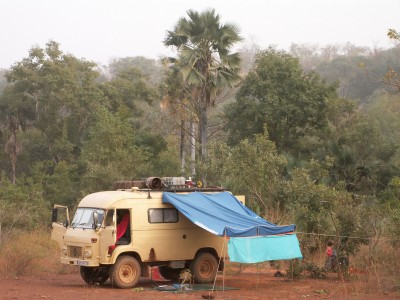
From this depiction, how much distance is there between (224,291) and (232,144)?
71.2ft

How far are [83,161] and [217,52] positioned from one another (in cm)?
916

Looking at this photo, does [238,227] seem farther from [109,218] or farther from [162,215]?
[109,218]

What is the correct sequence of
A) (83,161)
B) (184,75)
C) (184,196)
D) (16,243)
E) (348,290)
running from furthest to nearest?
(83,161), (184,75), (16,243), (184,196), (348,290)

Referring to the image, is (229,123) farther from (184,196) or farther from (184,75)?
(184,196)

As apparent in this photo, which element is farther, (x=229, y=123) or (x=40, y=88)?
(x=40, y=88)

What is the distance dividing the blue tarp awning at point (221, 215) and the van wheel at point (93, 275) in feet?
8.86

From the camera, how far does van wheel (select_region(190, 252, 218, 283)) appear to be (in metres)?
19.1

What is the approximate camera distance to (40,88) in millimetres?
45969

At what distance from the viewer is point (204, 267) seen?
19.3 metres

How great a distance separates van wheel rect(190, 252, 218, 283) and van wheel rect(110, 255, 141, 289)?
5.35 feet

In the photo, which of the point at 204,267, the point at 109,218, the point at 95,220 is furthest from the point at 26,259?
the point at 204,267

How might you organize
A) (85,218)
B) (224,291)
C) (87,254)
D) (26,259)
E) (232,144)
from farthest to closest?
(232,144) → (26,259) → (85,218) → (87,254) → (224,291)

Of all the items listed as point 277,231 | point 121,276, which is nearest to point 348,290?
point 277,231

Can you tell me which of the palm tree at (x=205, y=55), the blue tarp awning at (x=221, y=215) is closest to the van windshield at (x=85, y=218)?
the blue tarp awning at (x=221, y=215)
